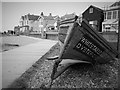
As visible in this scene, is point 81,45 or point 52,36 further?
point 52,36

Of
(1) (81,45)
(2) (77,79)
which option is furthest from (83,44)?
(2) (77,79)

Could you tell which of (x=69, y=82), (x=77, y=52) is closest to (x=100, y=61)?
(x=77, y=52)

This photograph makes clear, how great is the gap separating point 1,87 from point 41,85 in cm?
113

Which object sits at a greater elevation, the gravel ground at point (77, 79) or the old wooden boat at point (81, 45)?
the old wooden boat at point (81, 45)

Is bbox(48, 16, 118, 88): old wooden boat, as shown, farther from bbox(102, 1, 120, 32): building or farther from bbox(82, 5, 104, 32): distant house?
bbox(82, 5, 104, 32): distant house

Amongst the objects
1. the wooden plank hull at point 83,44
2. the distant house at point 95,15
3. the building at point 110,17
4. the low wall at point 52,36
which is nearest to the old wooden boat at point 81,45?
the wooden plank hull at point 83,44

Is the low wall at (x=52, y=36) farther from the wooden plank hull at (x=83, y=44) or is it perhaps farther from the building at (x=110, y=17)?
the wooden plank hull at (x=83, y=44)

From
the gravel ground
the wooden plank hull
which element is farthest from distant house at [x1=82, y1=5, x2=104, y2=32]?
the wooden plank hull

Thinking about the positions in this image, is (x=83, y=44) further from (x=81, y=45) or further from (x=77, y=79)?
(x=77, y=79)

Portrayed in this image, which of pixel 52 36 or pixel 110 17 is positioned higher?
pixel 110 17

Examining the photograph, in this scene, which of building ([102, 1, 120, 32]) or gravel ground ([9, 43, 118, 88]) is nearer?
gravel ground ([9, 43, 118, 88])

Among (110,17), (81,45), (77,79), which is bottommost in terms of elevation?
(77,79)

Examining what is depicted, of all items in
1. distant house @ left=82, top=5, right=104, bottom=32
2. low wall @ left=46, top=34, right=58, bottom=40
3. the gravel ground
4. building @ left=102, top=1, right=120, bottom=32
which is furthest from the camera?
distant house @ left=82, top=5, right=104, bottom=32

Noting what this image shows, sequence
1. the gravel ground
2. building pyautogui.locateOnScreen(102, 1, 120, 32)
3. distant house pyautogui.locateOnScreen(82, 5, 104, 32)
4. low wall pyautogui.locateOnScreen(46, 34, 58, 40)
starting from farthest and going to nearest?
1. distant house pyautogui.locateOnScreen(82, 5, 104, 32)
2. low wall pyautogui.locateOnScreen(46, 34, 58, 40)
3. building pyautogui.locateOnScreen(102, 1, 120, 32)
4. the gravel ground
